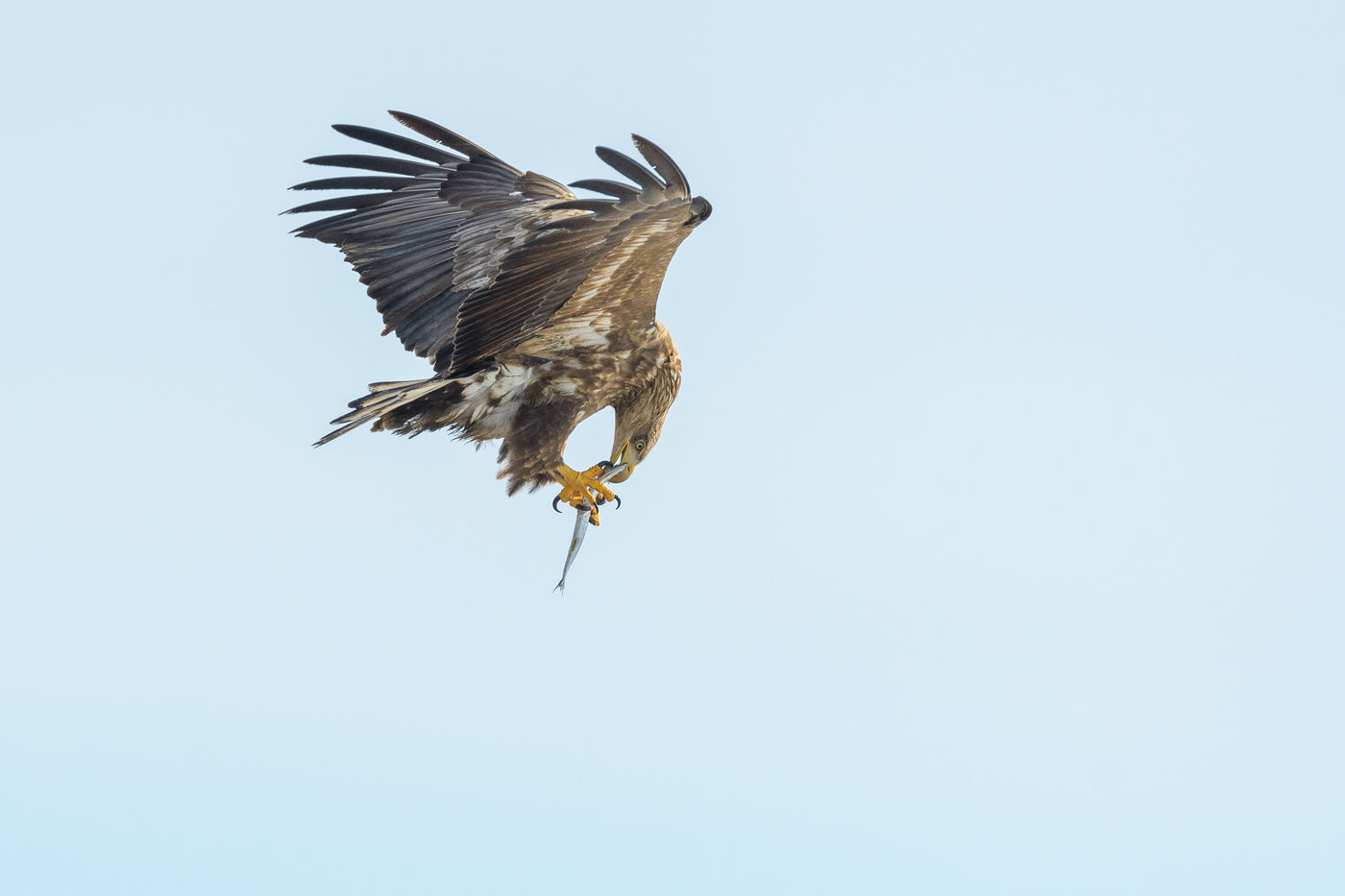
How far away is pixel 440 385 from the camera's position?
10.6 meters

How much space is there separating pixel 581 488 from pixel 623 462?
0.39 m

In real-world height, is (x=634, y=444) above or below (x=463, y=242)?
below

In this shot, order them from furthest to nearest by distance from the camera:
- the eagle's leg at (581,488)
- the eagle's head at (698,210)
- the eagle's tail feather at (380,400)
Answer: the eagle's leg at (581,488) → the eagle's tail feather at (380,400) → the eagle's head at (698,210)

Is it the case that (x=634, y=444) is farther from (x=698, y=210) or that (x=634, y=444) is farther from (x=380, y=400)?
(x=698, y=210)

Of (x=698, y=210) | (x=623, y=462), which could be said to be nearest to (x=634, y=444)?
(x=623, y=462)

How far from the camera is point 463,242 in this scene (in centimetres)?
1165

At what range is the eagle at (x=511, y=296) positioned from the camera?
9.62 m

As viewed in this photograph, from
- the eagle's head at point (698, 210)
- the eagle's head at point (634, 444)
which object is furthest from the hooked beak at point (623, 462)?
the eagle's head at point (698, 210)

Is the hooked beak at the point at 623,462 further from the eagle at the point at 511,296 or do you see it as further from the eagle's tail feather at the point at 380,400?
the eagle's tail feather at the point at 380,400

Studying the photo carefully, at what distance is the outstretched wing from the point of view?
9.58 metres

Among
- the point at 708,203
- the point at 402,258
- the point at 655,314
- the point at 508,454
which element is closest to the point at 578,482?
the point at 508,454

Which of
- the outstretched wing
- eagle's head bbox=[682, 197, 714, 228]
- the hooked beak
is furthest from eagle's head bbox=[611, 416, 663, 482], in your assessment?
eagle's head bbox=[682, 197, 714, 228]

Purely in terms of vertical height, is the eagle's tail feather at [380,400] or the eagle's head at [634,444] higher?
the eagle's head at [634,444]

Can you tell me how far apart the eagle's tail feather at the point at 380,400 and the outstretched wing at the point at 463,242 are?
195 mm
